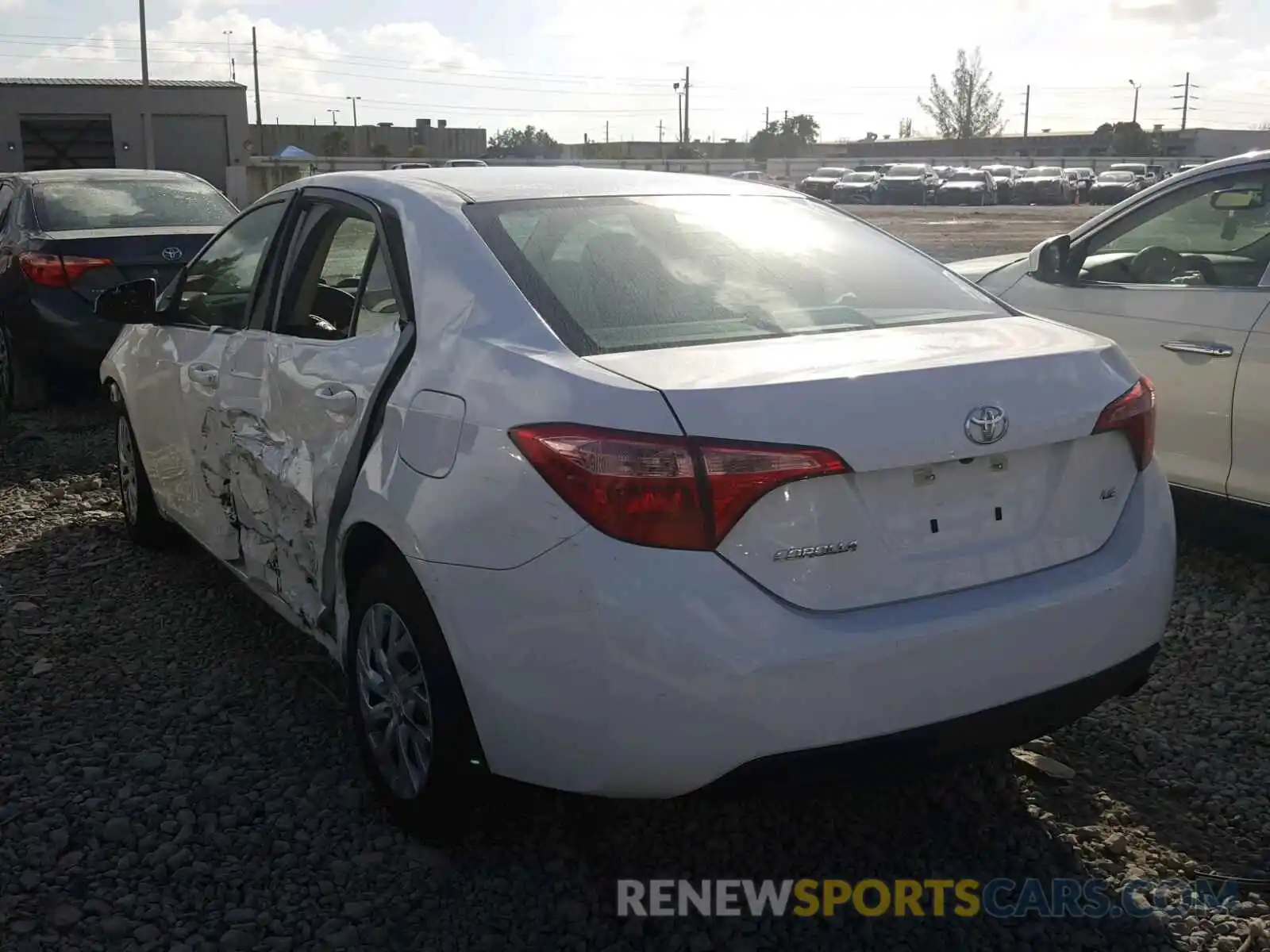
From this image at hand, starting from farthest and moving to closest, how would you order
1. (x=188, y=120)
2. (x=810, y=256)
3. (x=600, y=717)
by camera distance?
(x=188, y=120), (x=810, y=256), (x=600, y=717)

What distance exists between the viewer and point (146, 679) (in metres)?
4.29

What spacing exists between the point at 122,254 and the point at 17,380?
3.97 ft

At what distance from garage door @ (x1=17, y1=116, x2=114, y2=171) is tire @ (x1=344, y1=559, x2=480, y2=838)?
174 feet

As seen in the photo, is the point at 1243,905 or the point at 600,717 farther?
the point at 1243,905

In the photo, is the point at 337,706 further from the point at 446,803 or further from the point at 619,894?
the point at 619,894

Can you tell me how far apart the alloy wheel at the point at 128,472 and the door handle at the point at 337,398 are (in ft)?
7.49

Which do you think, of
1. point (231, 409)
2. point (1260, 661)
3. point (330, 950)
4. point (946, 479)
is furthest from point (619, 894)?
point (1260, 661)

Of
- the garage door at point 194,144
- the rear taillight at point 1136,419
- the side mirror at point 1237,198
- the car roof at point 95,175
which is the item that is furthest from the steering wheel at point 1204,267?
the garage door at point 194,144

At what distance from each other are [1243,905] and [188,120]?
182 feet

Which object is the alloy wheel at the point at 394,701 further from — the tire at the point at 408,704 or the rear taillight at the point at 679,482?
the rear taillight at the point at 679,482

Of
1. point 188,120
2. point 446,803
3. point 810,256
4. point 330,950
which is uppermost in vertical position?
point 188,120

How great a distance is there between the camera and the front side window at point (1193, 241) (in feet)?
16.6

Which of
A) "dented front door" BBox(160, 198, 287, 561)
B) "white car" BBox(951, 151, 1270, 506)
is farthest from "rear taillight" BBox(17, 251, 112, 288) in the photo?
"white car" BBox(951, 151, 1270, 506)

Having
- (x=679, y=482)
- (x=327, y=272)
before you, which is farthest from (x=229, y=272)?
(x=679, y=482)
